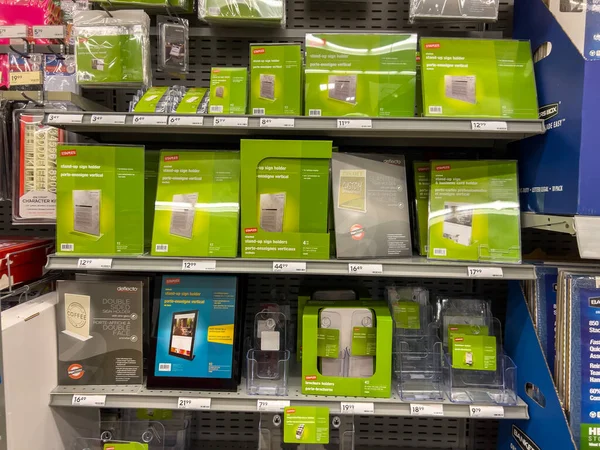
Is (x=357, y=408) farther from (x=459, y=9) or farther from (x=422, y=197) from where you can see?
(x=459, y=9)

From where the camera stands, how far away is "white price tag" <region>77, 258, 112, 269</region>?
1.55m

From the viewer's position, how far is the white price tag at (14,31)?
5.55 feet

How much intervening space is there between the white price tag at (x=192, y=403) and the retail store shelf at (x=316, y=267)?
499mm

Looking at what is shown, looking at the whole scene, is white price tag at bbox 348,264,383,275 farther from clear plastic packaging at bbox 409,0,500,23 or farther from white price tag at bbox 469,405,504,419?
clear plastic packaging at bbox 409,0,500,23

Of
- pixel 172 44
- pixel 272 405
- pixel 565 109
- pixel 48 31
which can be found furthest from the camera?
pixel 172 44

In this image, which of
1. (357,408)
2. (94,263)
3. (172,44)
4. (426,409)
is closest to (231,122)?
(172,44)

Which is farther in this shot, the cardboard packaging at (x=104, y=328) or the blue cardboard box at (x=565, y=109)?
the cardboard packaging at (x=104, y=328)

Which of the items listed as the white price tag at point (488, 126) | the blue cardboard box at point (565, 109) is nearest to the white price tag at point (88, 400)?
the white price tag at point (488, 126)

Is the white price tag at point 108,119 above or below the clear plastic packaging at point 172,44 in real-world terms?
below

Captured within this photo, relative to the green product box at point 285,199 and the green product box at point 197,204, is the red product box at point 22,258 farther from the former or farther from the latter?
the green product box at point 285,199

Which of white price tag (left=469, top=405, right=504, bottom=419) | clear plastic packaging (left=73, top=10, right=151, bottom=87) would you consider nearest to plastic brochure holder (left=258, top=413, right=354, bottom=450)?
white price tag (left=469, top=405, right=504, bottom=419)

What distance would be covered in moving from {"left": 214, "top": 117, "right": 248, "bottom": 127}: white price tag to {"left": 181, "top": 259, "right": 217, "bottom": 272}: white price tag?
0.50 metres

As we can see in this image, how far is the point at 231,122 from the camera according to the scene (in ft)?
5.01

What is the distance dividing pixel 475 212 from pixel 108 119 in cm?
142
